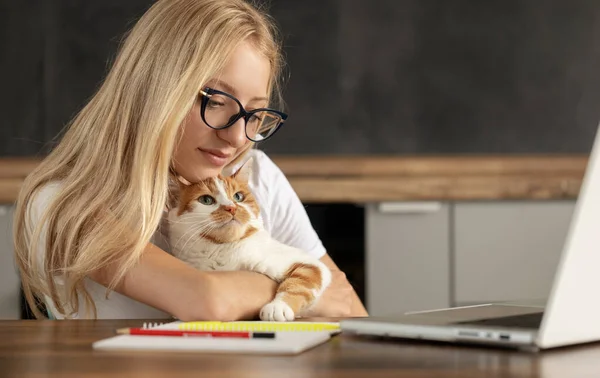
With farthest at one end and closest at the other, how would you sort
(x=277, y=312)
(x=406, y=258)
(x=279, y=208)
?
(x=406, y=258) → (x=279, y=208) → (x=277, y=312)

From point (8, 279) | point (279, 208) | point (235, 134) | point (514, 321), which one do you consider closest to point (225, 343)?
point (514, 321)

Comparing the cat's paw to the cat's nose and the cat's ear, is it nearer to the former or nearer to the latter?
the cat's nose

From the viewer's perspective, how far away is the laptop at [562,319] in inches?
28.5

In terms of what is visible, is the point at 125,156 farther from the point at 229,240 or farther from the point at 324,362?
the point at 324,362

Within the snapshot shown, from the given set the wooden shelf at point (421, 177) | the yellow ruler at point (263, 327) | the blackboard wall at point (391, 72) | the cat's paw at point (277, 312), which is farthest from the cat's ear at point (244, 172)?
the blackboard wall at point (391, 72)

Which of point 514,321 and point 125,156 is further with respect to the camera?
point 125,156

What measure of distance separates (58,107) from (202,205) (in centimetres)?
187

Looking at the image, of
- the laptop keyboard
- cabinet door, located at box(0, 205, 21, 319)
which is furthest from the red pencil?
cabinet door, located at box(0, 205, 21, 319)

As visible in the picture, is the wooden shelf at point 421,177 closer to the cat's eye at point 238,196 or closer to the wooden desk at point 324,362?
the cat's eye at point 238,196

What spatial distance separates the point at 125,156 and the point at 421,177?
53.0 inches

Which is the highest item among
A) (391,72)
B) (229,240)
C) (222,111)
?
(391,72)

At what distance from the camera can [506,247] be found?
2.66 metres

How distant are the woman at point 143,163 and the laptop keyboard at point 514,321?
1.35ft

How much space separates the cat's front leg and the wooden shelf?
1236mm
